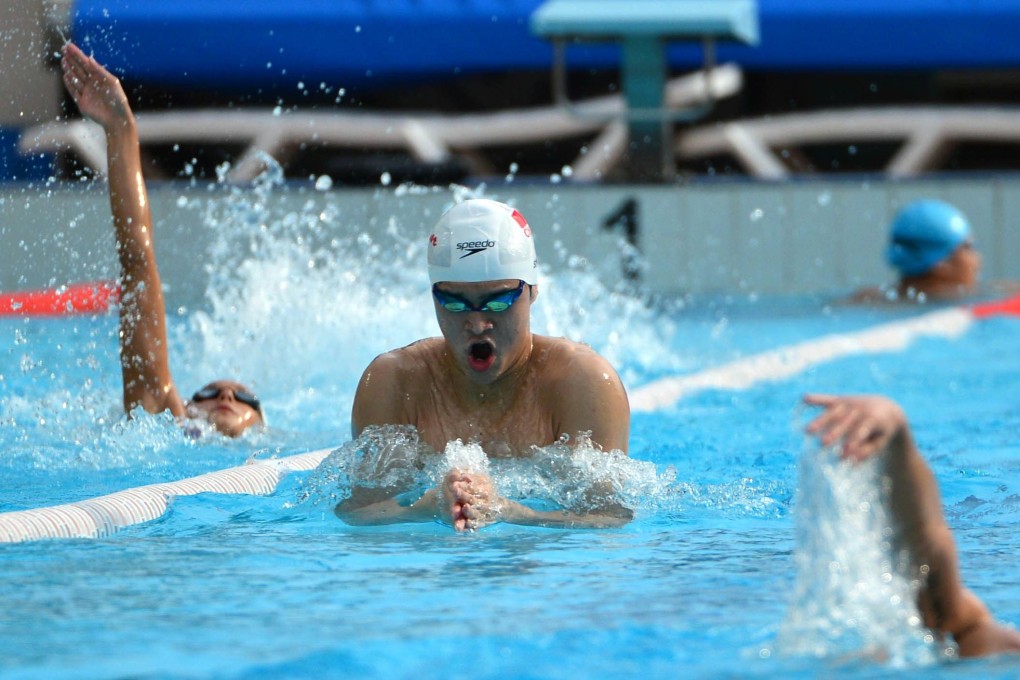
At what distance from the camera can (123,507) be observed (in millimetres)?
3756

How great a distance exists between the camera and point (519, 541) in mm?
3459

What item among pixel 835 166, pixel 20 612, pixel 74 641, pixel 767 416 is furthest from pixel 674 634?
pixel 835 166

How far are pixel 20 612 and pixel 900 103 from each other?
12625 mm

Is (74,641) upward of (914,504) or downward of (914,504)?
downward

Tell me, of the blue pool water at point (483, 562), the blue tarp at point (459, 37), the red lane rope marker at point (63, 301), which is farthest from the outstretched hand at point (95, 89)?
the blue tarp at point (459, 37)

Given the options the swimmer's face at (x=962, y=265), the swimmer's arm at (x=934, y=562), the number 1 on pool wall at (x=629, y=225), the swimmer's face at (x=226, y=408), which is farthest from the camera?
the number 1 on pool wall at (x=629, y=225)

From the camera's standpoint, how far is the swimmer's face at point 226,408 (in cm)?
516

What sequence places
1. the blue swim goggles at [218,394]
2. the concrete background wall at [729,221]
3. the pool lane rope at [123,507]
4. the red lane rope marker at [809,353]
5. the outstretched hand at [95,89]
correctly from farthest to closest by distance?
the concrete background wall at [729,221] → the red lane rope marker at [809,353] → the blue swim goggles at [218,394] → the outstretched hand at [95,89] → the pool lane rope at [123,507]

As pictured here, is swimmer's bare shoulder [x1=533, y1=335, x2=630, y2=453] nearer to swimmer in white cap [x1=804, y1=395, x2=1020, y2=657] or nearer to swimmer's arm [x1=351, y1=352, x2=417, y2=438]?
swimmer's arm [x1=351, y1=352, x2=417, y2=438]

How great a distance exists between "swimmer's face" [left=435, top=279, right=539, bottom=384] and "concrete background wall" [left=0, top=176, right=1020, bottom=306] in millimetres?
5793

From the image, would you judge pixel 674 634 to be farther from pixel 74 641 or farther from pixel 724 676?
pixel 74 641

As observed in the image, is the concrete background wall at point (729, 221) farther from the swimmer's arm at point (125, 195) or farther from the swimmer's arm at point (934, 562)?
the swimmer's arm at point (934, 562)

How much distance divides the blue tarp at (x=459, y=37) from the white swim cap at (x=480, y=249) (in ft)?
30.5

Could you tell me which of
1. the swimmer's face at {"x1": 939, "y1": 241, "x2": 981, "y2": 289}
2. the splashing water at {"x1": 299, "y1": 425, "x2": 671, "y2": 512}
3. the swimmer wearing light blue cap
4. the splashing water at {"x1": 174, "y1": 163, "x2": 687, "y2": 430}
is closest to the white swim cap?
the splashing water at {"x1": 299, "y1": 425, "x2": 671, "y2": 512}
